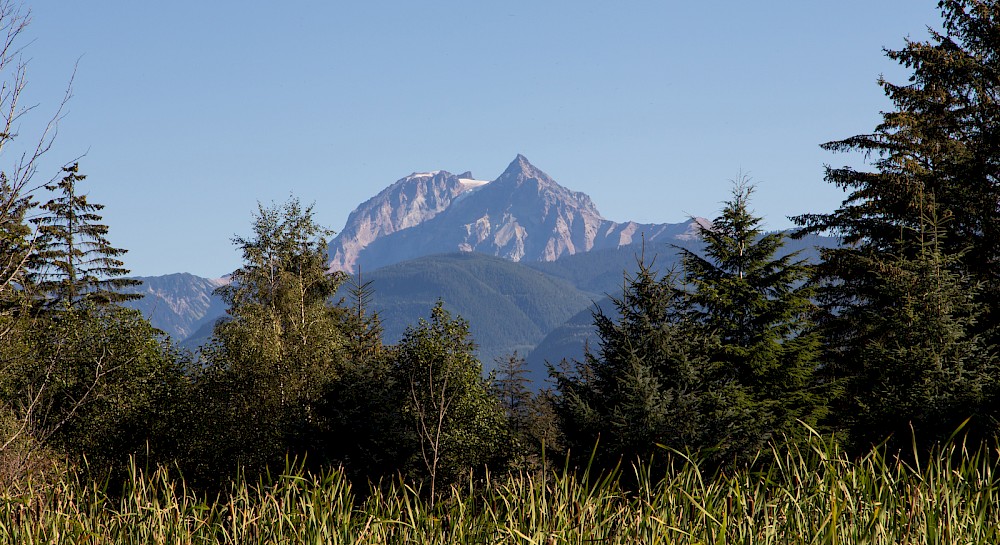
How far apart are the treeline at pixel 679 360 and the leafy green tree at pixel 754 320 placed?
89mm

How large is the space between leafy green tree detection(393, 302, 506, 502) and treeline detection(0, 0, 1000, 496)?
3.5 inches

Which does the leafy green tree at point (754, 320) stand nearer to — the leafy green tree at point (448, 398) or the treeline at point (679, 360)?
the treeline at point (679, 360)

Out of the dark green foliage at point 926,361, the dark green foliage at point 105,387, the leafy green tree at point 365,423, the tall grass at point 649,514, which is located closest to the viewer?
the tall grass at point 649,514

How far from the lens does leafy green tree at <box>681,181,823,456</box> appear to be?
29.2 metres

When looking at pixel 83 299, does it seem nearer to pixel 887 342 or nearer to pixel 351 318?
pixel 351 318

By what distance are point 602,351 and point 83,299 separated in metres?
26.0

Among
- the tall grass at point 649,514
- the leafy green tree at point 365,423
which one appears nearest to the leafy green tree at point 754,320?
the leafy green tree at point 365,423

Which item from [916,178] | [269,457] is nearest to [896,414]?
[916,178]

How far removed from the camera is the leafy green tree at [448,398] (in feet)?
115

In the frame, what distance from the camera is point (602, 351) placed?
2905 cm

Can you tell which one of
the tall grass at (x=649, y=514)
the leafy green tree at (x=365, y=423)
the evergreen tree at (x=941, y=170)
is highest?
the evergreen tree at (x=941, y=170)

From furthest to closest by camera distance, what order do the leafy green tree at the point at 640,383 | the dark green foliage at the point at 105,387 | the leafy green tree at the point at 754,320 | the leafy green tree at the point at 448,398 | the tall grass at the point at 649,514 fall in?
the dark green foliage at the point at 105,387 < the leafy green tree at the point at 448,398 < the leafy green tree at the point at 754,320 < the leafy green tree at the point at 640,383 < the tall grass at the point at 649,514

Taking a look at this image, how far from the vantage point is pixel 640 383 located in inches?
1051

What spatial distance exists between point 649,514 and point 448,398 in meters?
31.2
